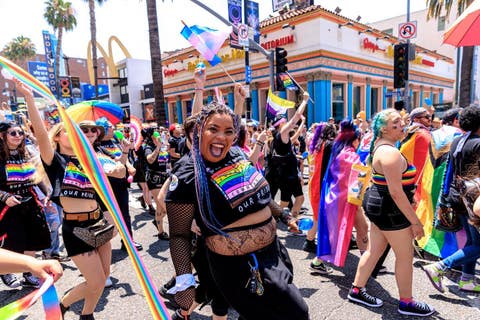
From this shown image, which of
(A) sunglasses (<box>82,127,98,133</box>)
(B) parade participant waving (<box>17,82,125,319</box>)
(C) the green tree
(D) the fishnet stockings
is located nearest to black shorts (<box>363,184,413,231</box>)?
(D) the fishnet stockings

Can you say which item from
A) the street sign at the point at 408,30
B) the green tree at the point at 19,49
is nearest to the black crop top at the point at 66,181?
the street sign at the point at 408,30

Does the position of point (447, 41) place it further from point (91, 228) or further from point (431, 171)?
point (91, 228)

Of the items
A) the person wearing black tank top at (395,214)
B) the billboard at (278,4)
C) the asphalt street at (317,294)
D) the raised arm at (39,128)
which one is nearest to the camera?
the raised arm at (39,128)

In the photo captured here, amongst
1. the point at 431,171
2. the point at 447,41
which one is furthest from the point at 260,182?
the point at 447,41

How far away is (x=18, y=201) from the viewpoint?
12.0 feet

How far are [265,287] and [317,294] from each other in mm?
1869

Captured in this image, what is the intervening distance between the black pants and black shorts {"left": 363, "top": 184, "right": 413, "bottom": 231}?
4.38ft

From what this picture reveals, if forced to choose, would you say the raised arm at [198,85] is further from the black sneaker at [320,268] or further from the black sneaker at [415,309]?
the black sneaker at [415,309]

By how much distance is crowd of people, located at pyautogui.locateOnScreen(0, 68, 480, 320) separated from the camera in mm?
1973

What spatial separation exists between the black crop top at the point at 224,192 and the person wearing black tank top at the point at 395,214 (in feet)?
4.45

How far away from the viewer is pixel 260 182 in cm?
214

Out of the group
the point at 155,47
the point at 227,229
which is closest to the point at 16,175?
the point at 227,229

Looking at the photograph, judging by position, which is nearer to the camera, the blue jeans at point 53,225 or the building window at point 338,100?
the blue jeans at point 53,225

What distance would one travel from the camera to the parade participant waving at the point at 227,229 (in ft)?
6.28
